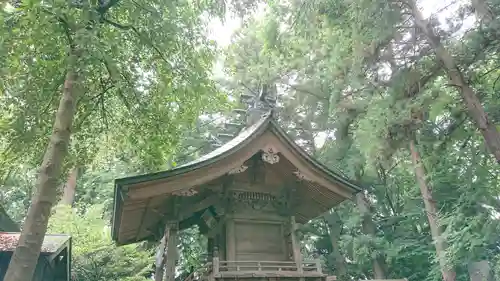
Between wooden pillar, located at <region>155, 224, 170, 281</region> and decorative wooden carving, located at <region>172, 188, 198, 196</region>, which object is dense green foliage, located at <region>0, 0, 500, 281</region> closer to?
decorative wooden carving, located at <region>172, 188, 198, 196</region>

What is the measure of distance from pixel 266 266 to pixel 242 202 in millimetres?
1304

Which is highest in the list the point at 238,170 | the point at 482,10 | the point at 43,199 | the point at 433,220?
the point at 482,10

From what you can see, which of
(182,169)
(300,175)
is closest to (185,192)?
(182,169)

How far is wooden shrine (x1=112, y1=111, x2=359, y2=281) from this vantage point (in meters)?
6.35

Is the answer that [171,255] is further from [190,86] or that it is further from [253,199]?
[190,86]

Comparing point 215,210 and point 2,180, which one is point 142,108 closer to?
point 215,210

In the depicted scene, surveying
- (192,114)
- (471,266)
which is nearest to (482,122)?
(192,114)

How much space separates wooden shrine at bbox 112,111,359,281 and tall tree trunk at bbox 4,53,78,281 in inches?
40.5

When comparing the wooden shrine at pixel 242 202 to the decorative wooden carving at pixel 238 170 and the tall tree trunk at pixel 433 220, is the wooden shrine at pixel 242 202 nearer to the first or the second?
the decorative wooden carving at pixel 238 170

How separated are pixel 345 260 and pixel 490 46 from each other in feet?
44.5

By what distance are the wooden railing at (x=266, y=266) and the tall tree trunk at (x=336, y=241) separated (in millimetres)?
11893

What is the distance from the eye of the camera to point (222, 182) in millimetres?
7125

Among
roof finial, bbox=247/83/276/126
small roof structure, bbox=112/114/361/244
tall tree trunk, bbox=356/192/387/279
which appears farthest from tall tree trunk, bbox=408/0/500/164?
tall tree trunk, bbox=356/192/387/279

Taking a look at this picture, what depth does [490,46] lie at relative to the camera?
24.6ft
